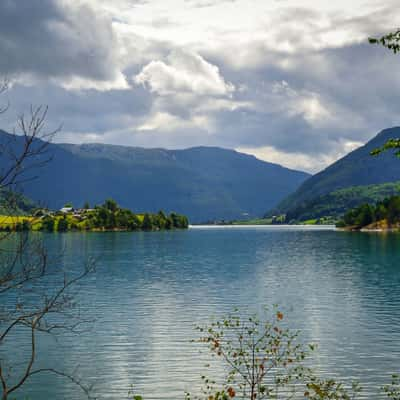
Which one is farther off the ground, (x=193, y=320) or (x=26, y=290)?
(x=26, y=290)

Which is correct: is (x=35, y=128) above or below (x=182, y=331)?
above

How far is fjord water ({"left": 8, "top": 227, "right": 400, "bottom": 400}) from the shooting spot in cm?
3278

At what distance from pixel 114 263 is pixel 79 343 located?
73.8 m

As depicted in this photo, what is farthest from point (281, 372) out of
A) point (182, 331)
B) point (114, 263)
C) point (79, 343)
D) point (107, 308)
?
point (114, 263)

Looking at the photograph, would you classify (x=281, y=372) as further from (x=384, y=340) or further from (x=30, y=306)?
(x=30, y=306)

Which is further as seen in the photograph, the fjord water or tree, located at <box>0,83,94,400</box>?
the fjord water

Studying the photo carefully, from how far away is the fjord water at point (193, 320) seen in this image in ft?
108

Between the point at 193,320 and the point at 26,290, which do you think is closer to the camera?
the point at 26,290

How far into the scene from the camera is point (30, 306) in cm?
5894

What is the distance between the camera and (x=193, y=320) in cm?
5041

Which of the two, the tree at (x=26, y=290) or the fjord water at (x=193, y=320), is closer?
the tree at (x=26, y=290)

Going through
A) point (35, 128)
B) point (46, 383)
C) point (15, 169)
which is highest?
point (35, 128)

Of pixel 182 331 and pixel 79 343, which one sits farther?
pixel 182 331

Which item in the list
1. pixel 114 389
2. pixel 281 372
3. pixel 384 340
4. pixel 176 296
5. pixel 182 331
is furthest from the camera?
pixel 176 296
